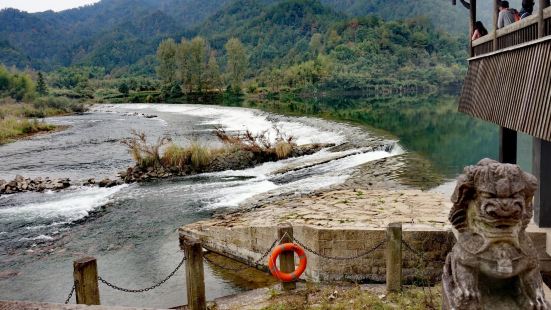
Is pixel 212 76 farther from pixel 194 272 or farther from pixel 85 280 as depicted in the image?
pixel 85 280

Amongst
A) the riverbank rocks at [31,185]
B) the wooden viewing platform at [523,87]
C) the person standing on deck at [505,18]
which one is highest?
the person standing on deck at [505,18]

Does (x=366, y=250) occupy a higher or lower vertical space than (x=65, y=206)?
higher

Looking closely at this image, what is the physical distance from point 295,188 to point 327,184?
1.05m

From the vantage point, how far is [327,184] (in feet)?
50.3

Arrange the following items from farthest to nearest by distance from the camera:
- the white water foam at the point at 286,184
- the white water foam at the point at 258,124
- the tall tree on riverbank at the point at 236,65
Answer: the tall tree on riverbank at the point at 236,65
the white water foam at the point at 258,124
the white water foam at the point at 286,184

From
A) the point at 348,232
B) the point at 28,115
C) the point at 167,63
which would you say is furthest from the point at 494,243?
the point at 167,63

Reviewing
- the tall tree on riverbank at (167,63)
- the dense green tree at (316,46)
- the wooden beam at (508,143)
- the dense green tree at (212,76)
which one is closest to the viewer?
the wooden beam at (508,143)

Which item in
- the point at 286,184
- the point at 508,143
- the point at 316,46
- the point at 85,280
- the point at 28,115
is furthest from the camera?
the point at 316,46

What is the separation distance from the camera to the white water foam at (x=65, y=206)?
528 inches

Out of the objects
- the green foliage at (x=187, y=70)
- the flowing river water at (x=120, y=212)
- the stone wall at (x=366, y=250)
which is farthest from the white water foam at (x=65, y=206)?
the green foliage at (x=187, y=70)

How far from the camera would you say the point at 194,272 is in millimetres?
6199

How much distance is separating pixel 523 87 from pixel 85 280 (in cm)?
603

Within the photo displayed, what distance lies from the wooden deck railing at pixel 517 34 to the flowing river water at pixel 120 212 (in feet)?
18.1

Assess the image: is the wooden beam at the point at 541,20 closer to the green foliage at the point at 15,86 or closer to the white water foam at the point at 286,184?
the white water foam at the point at 286,184
